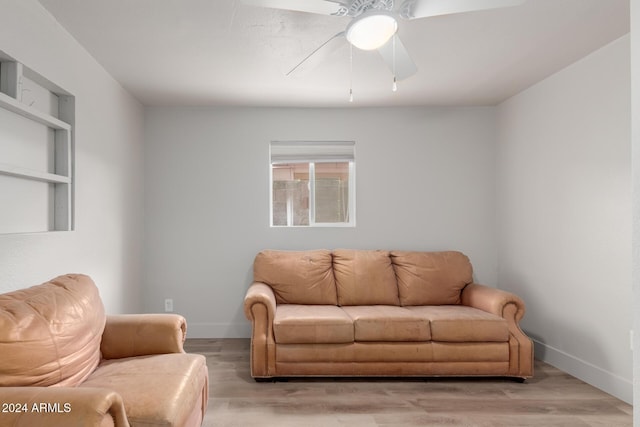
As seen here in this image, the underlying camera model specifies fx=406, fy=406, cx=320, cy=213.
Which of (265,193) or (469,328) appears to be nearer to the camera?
(469,328)

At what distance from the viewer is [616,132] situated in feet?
9.11

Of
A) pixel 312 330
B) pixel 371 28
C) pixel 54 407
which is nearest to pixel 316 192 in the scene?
pixel 312 330

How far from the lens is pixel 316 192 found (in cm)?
441

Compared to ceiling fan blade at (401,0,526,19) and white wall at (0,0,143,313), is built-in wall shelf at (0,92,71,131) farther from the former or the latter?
ceiling fan blade at (401,0,526,19)

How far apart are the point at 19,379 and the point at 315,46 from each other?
96.1 inches

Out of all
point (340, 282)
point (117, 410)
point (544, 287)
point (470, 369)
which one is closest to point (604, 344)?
point (544, 287)

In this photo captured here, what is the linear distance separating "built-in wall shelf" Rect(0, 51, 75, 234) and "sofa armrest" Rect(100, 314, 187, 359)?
2.43ft

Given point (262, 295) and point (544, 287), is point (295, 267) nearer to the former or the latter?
point (262, 295)

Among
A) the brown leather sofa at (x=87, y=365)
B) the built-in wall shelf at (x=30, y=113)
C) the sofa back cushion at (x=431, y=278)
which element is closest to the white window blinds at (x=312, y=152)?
the sofa back cushion at (x=431, y=278)

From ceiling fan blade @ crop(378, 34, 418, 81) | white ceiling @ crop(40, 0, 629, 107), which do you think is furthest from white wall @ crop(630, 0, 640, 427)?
white ceiling @ crop(40, 0, 629, 107)

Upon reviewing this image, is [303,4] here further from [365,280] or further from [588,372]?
[588,372]

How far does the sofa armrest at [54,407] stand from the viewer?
1268 mm

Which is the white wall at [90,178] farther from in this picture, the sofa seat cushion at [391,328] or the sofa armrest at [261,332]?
the sofa seat cushion at [391,328]

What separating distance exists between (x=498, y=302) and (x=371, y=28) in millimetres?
2382
